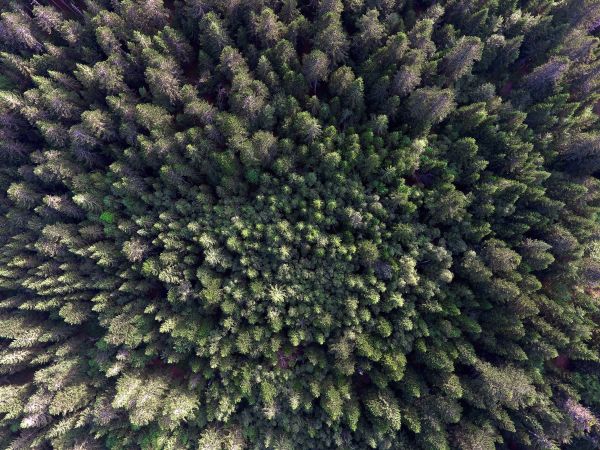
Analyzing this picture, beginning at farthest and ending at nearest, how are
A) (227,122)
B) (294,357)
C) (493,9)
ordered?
(493,9), (294,357), (227,122)

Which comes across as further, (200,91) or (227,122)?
(200,91)

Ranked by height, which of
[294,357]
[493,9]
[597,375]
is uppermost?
[493,9]

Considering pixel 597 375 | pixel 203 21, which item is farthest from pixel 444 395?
pixel 203 21

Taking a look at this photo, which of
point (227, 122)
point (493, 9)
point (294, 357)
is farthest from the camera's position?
point (493, 9)

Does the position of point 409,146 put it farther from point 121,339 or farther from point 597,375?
point 121,339

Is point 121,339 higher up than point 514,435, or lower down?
lower down

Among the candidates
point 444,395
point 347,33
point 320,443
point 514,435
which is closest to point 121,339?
point 320,443

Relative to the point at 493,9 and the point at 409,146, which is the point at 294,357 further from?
the point at 493,9
